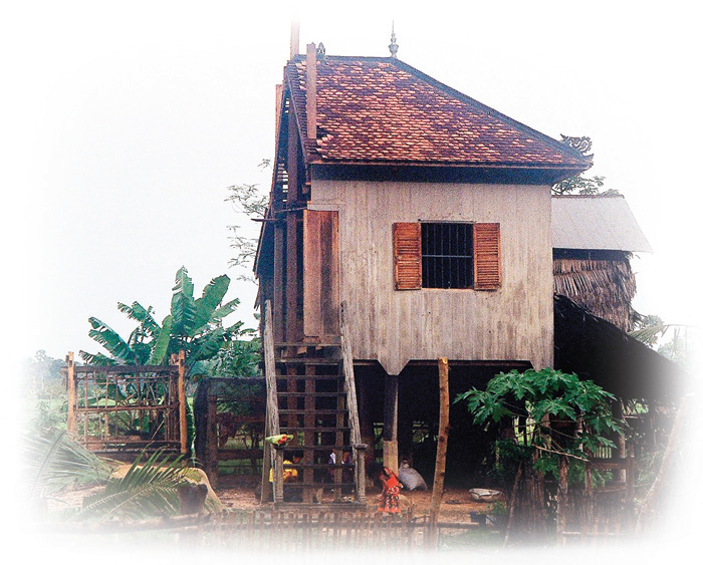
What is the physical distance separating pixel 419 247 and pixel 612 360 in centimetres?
397

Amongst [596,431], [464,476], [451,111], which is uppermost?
[451,111]

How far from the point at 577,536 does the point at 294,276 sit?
10.2m

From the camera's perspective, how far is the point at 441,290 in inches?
670

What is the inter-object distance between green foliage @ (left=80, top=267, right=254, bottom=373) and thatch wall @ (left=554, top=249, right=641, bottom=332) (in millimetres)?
8622

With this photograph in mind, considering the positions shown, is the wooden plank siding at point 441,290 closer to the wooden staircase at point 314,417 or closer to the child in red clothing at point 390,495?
the wooden staircase at point 314,417

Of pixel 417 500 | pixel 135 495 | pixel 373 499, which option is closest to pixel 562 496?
pixel 135 495

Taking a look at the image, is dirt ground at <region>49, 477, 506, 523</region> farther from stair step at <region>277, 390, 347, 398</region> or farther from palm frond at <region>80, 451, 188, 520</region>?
palm frond at <region>80, 451, 188, 520</region>

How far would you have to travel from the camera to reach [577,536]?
35.8 feet

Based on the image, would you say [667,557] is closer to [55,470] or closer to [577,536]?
[577,536]

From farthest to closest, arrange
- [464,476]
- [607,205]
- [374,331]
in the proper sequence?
[607,205]
[464,476]
[374,331]

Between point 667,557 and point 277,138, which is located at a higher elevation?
point 277,138

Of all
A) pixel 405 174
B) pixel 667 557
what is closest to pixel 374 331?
pixel 405 174

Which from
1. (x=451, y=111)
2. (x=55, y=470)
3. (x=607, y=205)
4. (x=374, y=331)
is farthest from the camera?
(x=607, y=205)

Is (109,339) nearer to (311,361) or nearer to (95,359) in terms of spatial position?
(95,359)
